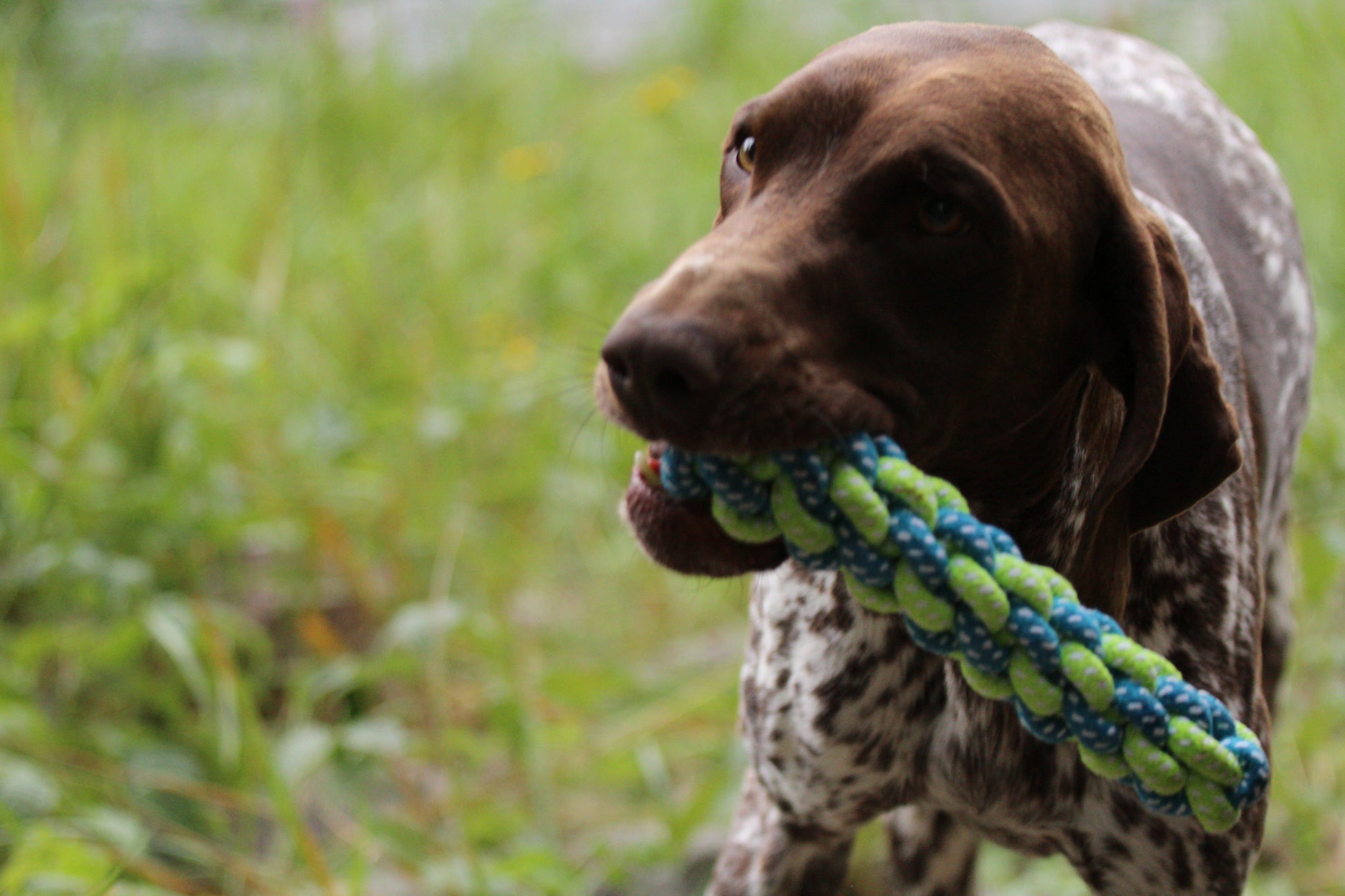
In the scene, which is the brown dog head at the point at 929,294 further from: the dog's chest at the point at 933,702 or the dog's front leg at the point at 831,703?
the dog's front leg at the point at 831,703

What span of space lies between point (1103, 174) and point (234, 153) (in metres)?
5.07

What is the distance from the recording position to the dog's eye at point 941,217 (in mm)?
2006

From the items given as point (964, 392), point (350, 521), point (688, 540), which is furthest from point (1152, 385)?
Answer: point (350, 521)

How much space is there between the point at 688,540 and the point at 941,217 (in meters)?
0.56

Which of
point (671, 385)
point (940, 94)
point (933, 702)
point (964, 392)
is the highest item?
point (940, 94)

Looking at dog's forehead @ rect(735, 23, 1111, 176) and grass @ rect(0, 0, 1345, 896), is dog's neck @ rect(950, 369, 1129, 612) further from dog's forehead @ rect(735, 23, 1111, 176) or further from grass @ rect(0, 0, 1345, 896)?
grass @ rect(0, 0, 1345, 896)

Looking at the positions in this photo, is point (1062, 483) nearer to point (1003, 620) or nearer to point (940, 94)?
point (1003, 620)

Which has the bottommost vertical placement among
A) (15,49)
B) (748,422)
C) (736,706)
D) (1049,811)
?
(736,706)

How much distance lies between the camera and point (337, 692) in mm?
4062

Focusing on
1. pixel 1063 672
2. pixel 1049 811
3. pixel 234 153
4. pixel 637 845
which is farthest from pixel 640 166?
pixel 1063 672

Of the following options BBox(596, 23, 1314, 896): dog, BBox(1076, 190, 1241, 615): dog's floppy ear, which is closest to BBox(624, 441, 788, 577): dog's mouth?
BBox(596, 23, 1314, 896): dog

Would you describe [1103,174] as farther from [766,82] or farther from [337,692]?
[766,82]

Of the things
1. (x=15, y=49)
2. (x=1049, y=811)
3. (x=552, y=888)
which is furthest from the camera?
(x=15, y=49)

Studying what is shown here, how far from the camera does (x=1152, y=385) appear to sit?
206 centimetres
